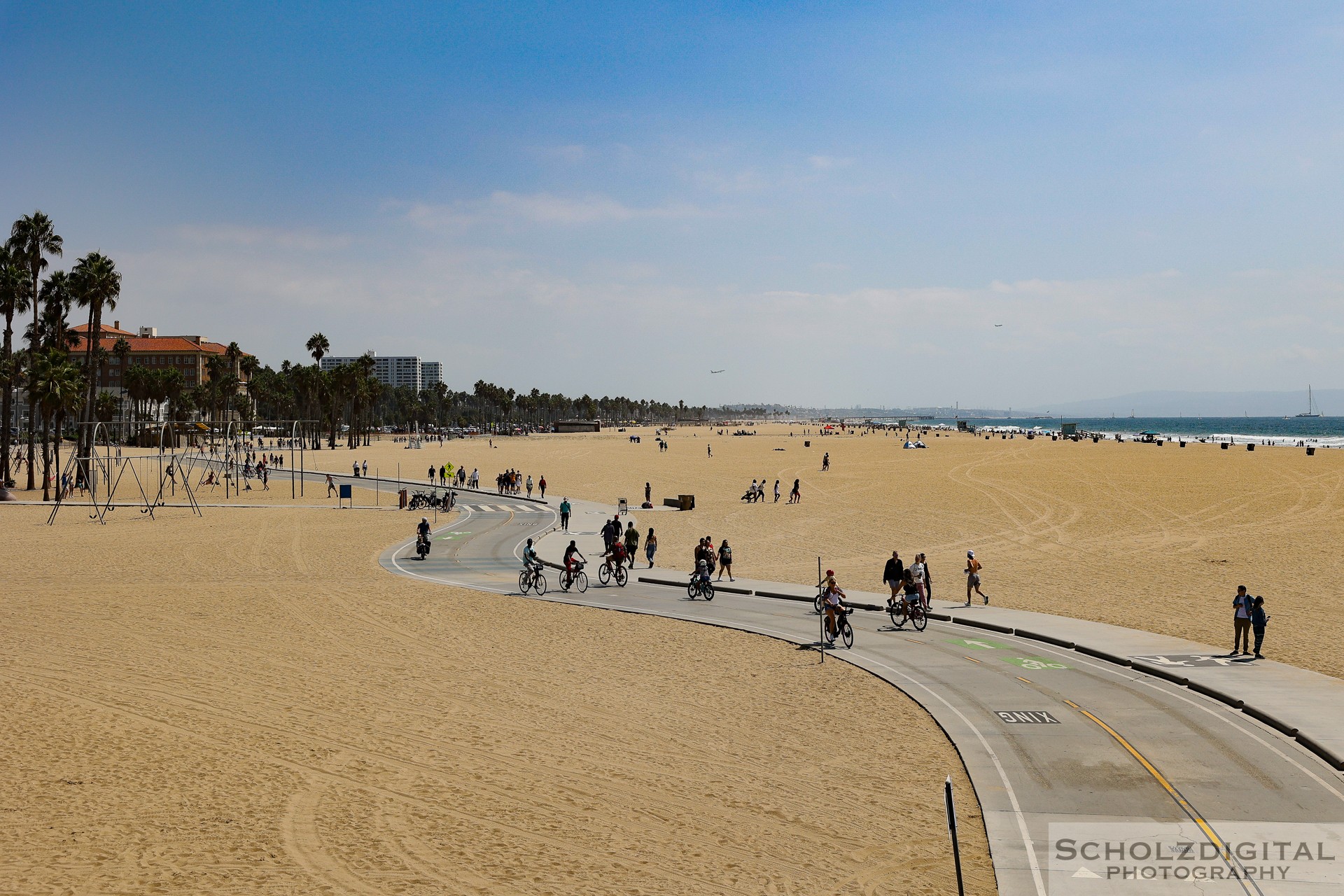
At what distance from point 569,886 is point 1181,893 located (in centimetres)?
637

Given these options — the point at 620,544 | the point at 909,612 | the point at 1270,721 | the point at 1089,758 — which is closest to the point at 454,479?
the point at 620,544

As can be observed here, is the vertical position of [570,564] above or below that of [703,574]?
below

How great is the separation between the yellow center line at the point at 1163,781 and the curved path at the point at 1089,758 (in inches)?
0.9

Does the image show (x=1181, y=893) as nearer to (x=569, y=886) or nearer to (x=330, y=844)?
(x=569, y=886)

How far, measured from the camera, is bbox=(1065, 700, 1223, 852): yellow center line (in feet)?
33.6

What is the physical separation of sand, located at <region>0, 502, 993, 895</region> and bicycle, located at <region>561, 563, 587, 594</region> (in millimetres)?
3667

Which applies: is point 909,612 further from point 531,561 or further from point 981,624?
point 531,561

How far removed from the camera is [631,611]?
80.3ft

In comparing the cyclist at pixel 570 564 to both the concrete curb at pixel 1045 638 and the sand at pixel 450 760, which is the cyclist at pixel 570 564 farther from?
the concrete curb at pixel 1045 638

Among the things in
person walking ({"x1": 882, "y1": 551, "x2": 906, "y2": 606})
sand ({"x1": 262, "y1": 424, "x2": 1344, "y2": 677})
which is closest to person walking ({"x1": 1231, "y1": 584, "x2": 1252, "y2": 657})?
sand ({"x1": 262, "y1": 424, "x2": 1344, "y2": 677})

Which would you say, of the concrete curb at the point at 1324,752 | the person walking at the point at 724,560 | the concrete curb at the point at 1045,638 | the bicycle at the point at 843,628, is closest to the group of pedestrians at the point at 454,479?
the person walking at the point at 724,560

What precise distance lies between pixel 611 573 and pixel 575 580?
4.39 ft

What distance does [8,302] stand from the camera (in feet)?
199

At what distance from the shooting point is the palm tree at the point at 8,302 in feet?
197
